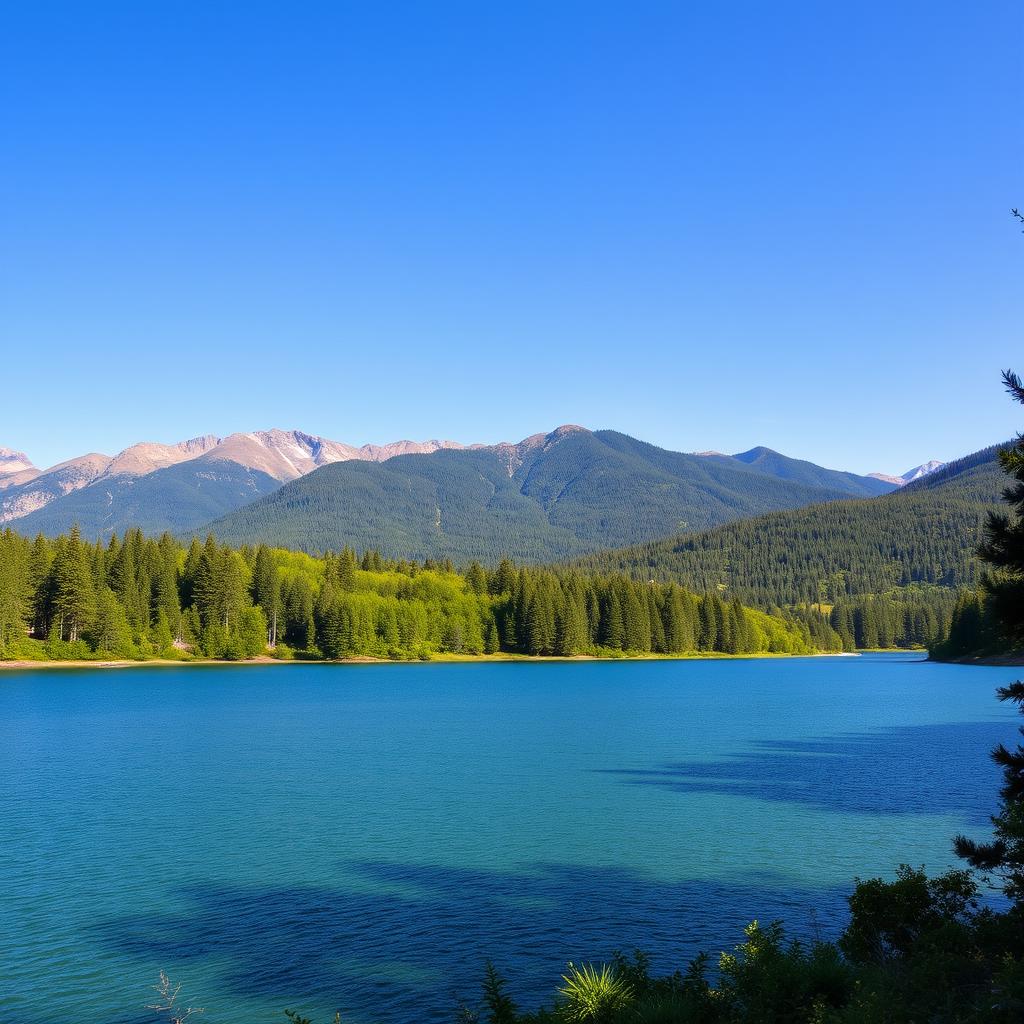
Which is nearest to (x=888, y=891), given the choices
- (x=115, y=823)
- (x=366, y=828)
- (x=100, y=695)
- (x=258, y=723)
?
(x=366, y=828)

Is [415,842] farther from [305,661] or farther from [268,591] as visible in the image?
[268,591]

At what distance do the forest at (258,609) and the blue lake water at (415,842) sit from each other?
64271 mm

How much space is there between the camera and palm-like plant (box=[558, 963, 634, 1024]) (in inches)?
635

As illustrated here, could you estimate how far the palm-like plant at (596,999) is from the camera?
16.1 m

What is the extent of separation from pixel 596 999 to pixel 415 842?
2085cm

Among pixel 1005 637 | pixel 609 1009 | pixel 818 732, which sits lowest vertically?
pixel 818 732

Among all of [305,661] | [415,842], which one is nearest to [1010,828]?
[415,842]

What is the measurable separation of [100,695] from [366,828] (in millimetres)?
72304

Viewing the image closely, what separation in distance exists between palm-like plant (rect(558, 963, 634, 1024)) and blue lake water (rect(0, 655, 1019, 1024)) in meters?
3.85

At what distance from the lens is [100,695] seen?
97.5 m

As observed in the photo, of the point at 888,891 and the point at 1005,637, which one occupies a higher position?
the point at 1005,637

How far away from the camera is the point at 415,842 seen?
36.0 meters

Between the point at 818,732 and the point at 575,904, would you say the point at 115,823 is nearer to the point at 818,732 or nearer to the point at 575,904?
the point at 575,904

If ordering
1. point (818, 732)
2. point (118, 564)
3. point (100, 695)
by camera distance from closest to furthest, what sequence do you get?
point (818, 732)
point (100, 695)
point (118, 564)
